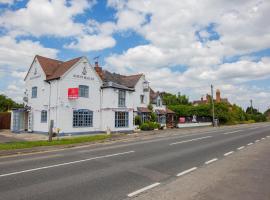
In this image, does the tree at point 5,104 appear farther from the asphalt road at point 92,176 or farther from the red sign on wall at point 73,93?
the asphalt road at point 92,176

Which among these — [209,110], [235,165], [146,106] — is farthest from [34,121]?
[209,110]

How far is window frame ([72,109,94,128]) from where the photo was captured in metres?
30.1

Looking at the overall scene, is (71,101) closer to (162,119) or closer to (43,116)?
(43,116)

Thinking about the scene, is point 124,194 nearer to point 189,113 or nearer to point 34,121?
point 34,121

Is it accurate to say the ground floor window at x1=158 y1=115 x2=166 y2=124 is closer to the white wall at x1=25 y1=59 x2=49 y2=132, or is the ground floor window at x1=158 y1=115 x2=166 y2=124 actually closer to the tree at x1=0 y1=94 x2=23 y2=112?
the white wall at x1=25 y1=59 x2=49 y2=132

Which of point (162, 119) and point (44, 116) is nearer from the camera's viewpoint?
point (44, 116)

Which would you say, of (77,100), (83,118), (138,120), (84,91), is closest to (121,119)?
(138,120)

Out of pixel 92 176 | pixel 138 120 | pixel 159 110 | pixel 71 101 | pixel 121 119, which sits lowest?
pixel 92 176

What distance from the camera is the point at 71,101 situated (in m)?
29.9

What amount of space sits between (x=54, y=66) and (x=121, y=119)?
33.8 feet

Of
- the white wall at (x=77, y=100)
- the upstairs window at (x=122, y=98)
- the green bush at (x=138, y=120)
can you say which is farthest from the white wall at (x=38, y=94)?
the green bush at (x=138, y=120)

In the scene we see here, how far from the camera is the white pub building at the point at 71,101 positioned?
29.3m

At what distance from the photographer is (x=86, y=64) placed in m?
32.0

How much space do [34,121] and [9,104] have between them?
47.6m
